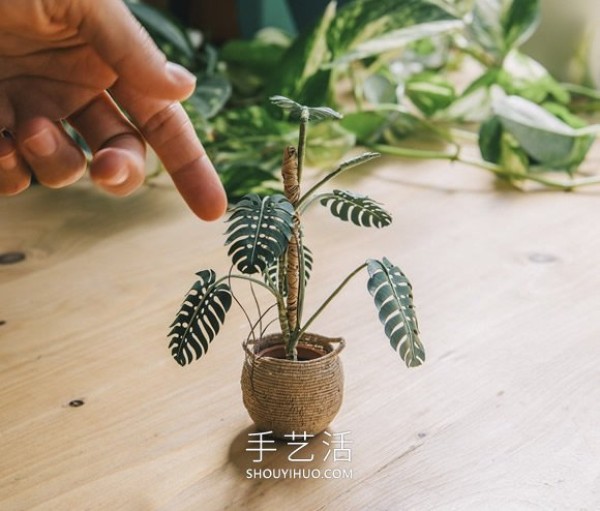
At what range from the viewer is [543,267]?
127 cm

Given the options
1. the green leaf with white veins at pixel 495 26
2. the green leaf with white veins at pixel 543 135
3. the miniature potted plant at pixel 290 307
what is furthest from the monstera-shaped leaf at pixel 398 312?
the green leaf with white veins at pixel 495 26

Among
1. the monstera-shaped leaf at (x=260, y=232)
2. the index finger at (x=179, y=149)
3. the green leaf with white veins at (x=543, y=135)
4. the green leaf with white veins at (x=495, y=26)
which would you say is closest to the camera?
the monstera-shaped leaf at (x=260, y=232)

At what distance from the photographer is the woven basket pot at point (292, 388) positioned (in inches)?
32.7

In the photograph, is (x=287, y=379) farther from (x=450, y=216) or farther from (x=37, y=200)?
(x=37, y=200)

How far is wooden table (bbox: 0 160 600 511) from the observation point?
2.71 ft

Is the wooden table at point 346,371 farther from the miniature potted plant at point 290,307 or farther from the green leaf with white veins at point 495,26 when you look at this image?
the green leaf with white veins at point 495,26

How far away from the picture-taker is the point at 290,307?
858 millimetres

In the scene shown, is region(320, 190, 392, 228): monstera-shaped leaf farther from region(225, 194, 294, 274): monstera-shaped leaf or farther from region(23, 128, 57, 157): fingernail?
region(23, 128, 57, 157): fingernail

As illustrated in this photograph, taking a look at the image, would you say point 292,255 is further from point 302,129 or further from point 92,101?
point 92,101

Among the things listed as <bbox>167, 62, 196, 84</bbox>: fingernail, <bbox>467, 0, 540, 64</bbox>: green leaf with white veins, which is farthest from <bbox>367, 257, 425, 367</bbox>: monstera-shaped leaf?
<bbox>467, 0, 540, 64</bbox>: green leaf with white veins

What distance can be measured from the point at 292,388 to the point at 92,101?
333 mm

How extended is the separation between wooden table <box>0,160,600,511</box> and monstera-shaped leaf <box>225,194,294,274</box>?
0.21 meters

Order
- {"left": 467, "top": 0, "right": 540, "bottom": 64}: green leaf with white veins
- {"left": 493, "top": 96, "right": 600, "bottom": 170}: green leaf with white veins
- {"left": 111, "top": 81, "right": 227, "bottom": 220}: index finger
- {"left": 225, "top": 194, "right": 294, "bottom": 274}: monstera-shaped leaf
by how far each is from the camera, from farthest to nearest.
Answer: {"left": 467, "top": 0, "right": 540, "bottom": 64}: green leaf with white veins → {"left": 493, "top": 96, "right": 600, "bottom": 170}: green leaf with white veins → {"left": 111, "top": 81, "right": 227, "bottom": 220}: index finger → {"left": 225, "top": 194, "right": 294, "bottom": 274}: monstera-shaped leaf

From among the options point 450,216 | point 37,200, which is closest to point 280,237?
point 450,216
